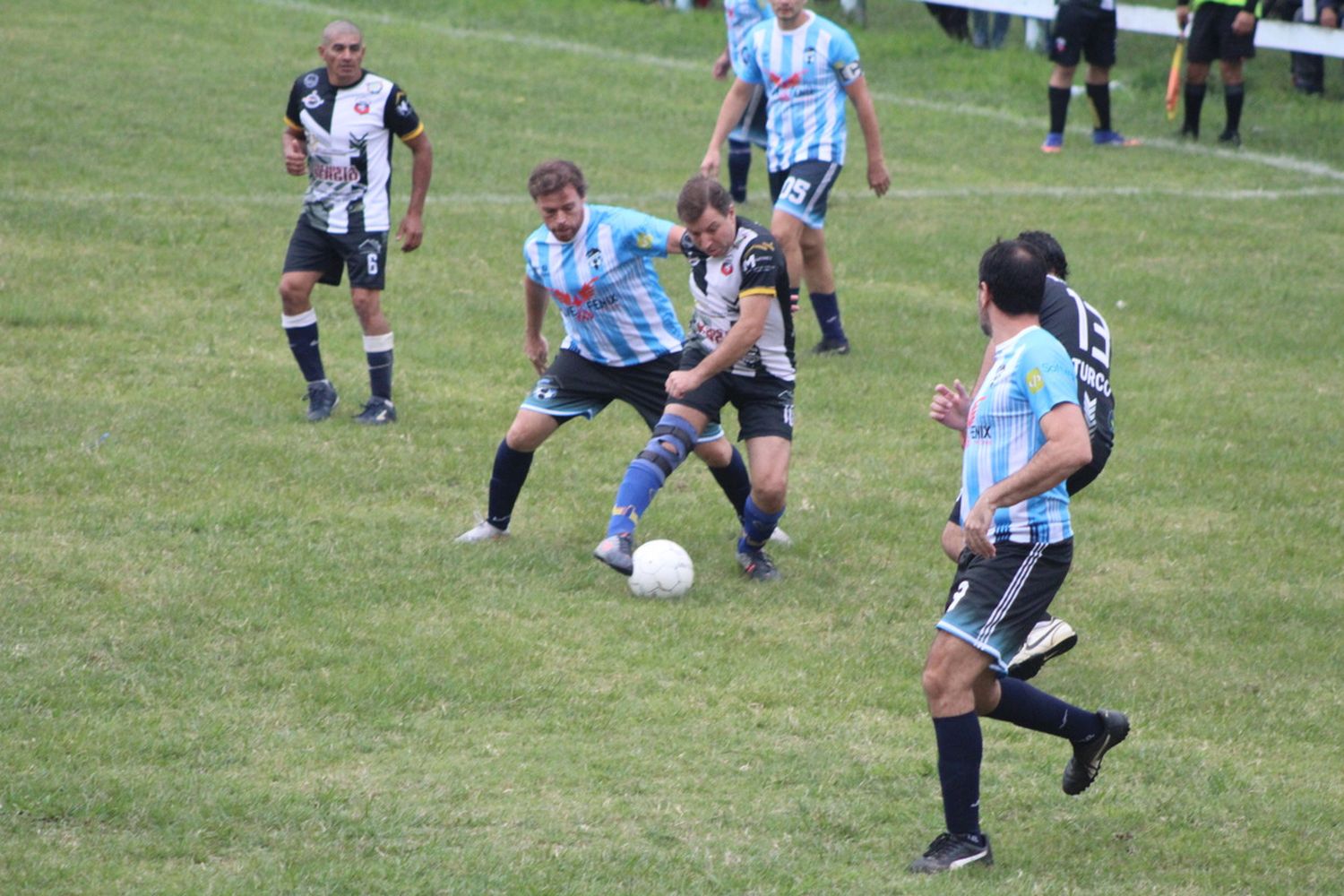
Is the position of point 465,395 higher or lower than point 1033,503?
lower

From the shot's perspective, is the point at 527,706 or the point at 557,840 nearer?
the point at 557,840

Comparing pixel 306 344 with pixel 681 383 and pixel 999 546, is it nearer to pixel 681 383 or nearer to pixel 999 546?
pixel 681 383

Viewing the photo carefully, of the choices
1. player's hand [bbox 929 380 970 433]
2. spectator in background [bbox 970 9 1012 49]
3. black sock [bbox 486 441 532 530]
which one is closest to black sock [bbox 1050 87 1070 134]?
spectator in background [bbox 970 9 1012 49]

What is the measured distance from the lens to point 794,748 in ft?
18.7

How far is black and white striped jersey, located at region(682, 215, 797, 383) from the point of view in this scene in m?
6.98

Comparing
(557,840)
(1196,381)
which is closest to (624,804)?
(557,840)

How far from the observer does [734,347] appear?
22.7 feet

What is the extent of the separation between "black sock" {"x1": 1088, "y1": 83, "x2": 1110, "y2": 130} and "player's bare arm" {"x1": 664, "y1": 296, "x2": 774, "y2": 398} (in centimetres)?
1074

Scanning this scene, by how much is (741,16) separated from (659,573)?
8524mm

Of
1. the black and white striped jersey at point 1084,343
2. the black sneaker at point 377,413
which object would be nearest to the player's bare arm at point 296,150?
the black sneaker at point 377,413

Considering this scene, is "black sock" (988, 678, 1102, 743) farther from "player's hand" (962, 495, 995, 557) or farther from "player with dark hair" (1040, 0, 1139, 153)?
"player with dark hair" (1040, 0, 1139, 153)

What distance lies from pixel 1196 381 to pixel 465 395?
15.0 ft

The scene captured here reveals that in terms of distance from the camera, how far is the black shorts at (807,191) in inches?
408

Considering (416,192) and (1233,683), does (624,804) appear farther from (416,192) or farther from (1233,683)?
(416,192)
